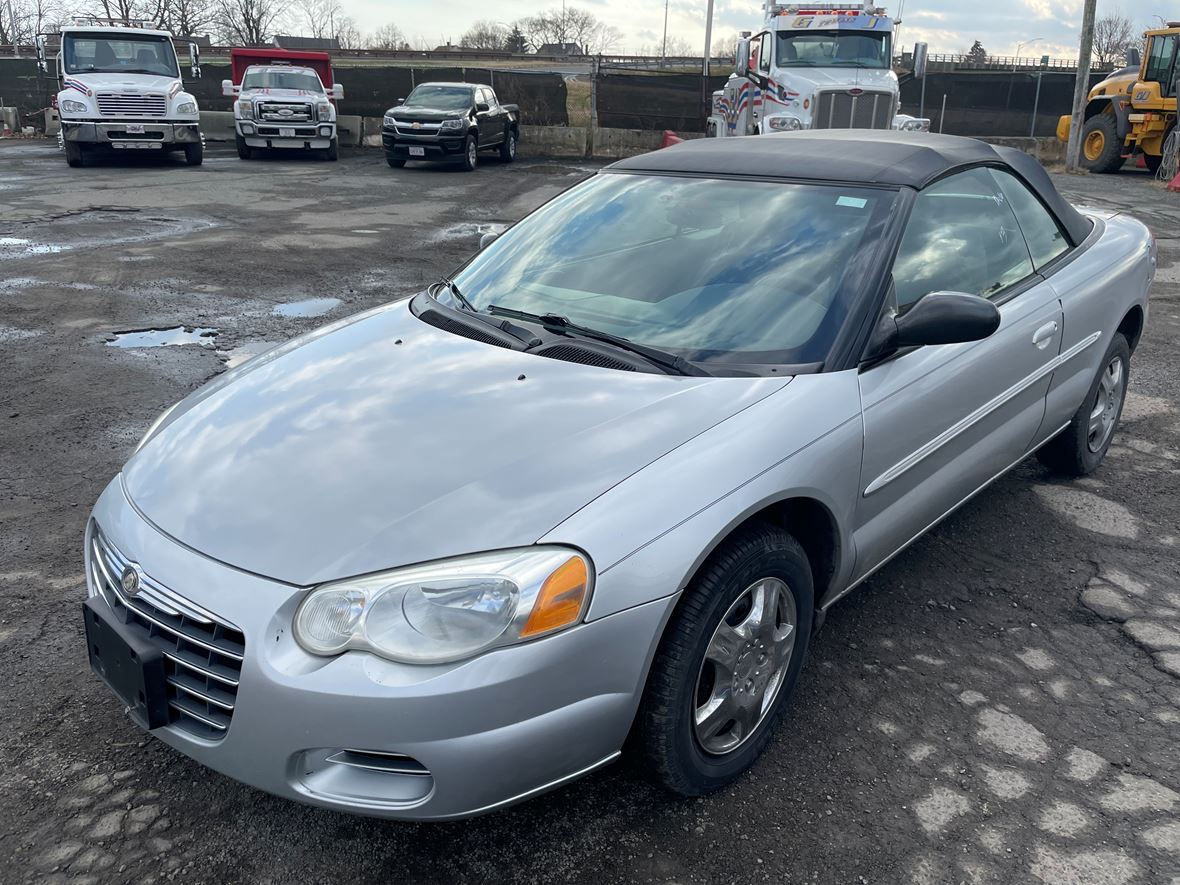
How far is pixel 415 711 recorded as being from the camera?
1.97 m

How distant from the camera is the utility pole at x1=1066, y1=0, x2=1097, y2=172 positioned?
20344 millimetres

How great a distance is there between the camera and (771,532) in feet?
8.25

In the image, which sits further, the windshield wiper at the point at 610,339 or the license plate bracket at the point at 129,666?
the windshield wiper at the point at 610,339

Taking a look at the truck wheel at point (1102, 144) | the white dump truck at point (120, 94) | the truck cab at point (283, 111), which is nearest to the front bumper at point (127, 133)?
the white dump truck at point (120, 94)

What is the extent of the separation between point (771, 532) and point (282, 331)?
5196 mm

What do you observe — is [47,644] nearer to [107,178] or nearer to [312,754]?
[312,754]

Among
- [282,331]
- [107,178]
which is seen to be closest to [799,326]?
[282,331]

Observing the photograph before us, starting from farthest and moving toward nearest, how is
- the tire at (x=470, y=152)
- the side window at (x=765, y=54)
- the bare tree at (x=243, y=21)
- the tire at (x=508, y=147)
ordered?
the bare tree at (x=243, y=21) → the tire at (x=508, y=147) → the tire at (x=470, y=152) → the side window at (x=765, y=54)

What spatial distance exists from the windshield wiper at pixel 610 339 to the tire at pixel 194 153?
17.0 meters

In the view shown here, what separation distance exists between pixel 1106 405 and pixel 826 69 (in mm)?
13835

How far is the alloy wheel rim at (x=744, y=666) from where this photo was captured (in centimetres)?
245

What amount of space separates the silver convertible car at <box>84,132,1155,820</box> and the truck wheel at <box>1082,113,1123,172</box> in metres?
19.2

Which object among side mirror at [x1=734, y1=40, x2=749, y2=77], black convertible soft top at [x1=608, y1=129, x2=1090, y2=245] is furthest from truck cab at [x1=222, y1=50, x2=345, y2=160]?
black convertible soft top at [x1=608, y1=129, x2=1090, y2=245]

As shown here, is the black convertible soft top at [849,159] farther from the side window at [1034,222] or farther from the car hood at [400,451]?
the car hood at [400,451]
